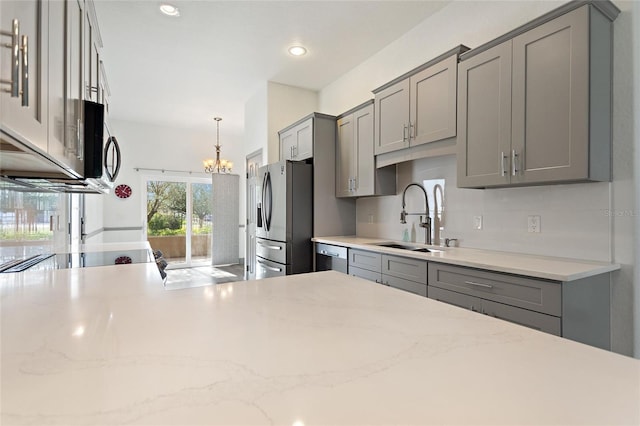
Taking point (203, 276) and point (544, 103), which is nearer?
point (544, 103)

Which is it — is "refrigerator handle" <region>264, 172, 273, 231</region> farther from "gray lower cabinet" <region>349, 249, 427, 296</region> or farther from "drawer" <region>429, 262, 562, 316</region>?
"drawer" <region>429, 262, 562, 316</region>

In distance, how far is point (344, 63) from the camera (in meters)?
3.91

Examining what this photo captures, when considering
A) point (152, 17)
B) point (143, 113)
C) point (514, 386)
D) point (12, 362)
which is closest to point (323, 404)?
point (514, 386)

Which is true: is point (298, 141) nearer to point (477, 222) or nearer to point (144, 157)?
point (477, 222)

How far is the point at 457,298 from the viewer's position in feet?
6.64

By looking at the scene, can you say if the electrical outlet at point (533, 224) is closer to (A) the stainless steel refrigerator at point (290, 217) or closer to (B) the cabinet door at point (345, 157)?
(B) the cabinet door at point (345, 157)

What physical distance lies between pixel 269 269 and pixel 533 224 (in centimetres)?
269

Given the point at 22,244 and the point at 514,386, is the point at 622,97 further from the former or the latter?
the point at 22,244

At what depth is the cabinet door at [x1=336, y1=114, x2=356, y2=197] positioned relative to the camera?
11.7 feet

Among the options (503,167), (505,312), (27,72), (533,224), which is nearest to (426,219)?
(533,224)

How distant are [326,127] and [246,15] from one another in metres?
1.35

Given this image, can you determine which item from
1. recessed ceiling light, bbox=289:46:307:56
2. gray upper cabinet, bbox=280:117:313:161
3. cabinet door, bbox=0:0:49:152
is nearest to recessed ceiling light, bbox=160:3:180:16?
recessed ceiling light, bbox=289:46:307:56

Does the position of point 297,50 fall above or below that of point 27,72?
above

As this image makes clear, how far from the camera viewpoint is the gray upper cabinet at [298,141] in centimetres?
372
